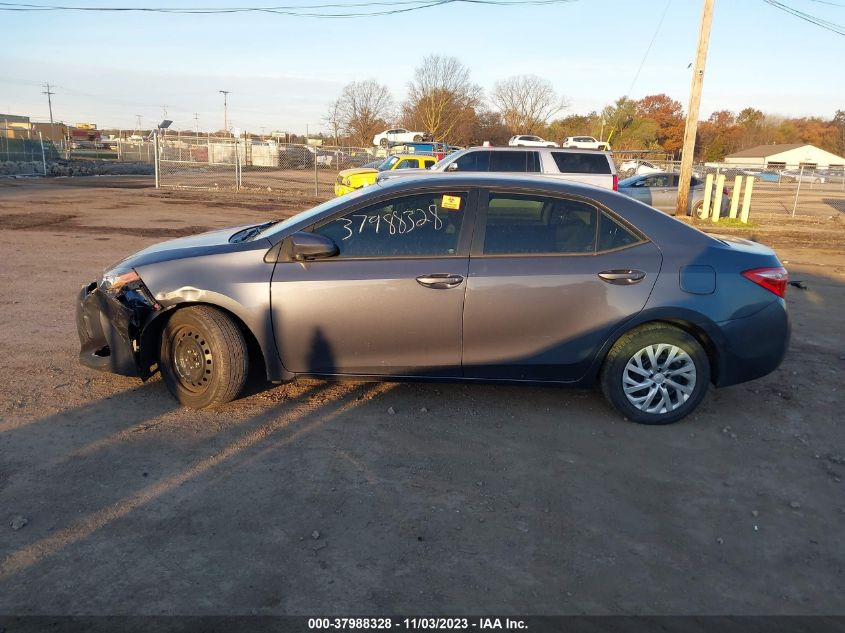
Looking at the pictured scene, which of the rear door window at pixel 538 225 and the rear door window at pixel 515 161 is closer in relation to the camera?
the rear door window at pixel 538 225

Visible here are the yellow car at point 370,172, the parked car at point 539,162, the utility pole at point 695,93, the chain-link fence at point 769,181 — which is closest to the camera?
the parked car at point 539,162

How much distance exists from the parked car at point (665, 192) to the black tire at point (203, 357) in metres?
18.7

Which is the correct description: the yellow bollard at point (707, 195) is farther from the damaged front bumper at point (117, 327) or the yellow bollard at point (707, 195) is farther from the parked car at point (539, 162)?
the damaged front bumper at point (117, 327)

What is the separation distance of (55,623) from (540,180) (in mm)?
3857

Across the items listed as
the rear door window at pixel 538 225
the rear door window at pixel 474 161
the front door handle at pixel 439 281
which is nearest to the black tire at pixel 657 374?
the rear door window at pixel 538 225

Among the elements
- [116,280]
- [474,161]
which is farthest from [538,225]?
[474,161]

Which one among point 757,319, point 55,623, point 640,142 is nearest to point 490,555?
point 55,623

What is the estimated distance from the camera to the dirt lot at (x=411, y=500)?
287cm

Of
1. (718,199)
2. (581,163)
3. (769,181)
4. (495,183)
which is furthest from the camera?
(769,181)

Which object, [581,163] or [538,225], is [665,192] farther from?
[538,225]

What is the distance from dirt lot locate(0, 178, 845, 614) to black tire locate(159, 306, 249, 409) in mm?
148

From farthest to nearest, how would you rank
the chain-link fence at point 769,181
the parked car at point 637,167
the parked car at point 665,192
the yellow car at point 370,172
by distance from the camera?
the parked car at point 637,167
the chain-link fence at point 769,181
the parked car at point 665,192
the yellow car at point 370,172

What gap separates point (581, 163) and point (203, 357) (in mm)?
11970

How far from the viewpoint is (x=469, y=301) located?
4406 millimetres
